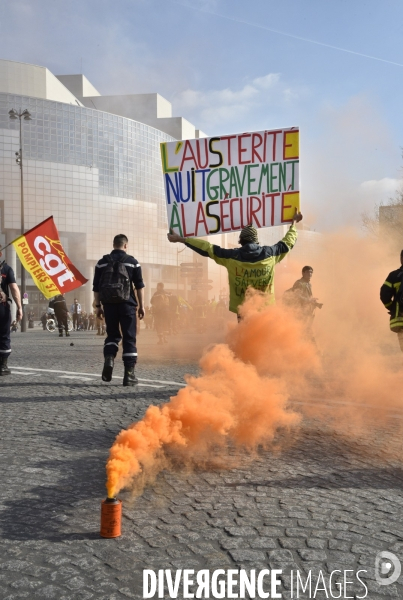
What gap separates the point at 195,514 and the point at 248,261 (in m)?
3.14

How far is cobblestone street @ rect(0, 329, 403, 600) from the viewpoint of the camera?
2361 mm

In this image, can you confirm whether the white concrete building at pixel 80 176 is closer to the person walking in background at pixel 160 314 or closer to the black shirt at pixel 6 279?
the person walking in background at pixel 160 314

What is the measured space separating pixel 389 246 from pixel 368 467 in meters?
18.6

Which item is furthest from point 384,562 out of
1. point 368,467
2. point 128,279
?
point 128,279

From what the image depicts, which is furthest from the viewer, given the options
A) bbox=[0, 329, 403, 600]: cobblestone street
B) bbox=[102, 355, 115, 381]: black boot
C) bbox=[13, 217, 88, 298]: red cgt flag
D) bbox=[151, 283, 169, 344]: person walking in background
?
Result: bbox=[151, 283, 169, 344]: person walking in background

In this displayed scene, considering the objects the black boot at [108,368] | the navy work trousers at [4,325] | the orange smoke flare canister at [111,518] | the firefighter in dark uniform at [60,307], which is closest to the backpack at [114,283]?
the black boot at [108,368]

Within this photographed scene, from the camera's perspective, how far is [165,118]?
85562 mm

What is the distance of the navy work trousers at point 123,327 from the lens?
24.2ft

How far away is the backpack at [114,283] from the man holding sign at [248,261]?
1.57 meters

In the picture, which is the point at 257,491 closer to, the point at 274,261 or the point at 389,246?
the point at 274,261

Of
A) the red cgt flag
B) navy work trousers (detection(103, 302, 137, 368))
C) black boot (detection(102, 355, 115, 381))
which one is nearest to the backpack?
navy work trousers (detection(103, 302, 137, 368))

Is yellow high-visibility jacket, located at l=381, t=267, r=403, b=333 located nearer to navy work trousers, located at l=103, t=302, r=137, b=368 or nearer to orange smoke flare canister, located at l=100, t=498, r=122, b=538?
navy work trousers, located at l=103, t=302, r=137, b=368

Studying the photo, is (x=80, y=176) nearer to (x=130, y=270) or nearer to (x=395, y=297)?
(x=130, y=270)

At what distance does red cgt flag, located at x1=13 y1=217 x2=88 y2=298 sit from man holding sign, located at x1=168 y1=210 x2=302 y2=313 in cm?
733
